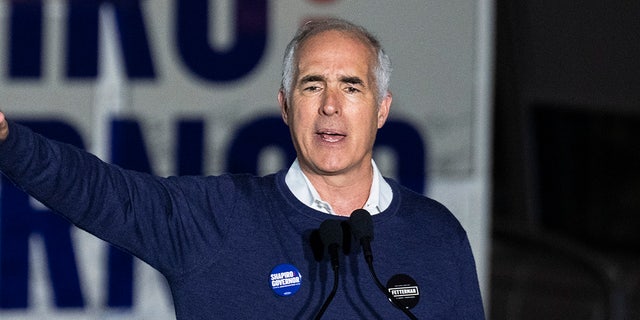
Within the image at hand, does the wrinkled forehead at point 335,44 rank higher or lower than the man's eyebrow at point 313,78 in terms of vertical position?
higher

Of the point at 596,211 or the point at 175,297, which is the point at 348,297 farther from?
the point at 596,211

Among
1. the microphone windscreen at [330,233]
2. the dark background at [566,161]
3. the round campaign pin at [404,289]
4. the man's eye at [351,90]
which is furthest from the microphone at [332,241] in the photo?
the dark background at [566,161]

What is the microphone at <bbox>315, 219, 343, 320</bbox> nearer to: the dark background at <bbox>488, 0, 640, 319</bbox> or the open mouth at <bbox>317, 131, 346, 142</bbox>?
the open mouth at <bbox>317, 131, 346, 142</bbox>

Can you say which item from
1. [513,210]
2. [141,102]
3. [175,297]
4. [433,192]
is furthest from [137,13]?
[513,210]

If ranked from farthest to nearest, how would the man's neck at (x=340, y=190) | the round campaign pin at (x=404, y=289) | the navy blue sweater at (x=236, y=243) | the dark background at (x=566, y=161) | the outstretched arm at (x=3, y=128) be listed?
1. the dark background at (x=566, y=161)
2. the man's neck at (x=340, y=190)
3. the round campaign pin at (x=404, y=289)
4. the navy blue sweater at (x=236, y=243)
5. the outstretched arm at (x=3, y=128)

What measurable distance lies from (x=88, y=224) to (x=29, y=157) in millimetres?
174

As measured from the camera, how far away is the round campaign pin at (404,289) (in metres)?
2.06

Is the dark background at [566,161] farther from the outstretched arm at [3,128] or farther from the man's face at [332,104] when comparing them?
the outstretched arm at [3,128]

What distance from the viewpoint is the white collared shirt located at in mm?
2162

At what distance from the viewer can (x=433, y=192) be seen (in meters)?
5.01

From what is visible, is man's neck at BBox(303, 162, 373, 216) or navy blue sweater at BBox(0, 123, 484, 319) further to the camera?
man's neck at BBox(303, 162, 373, 216)

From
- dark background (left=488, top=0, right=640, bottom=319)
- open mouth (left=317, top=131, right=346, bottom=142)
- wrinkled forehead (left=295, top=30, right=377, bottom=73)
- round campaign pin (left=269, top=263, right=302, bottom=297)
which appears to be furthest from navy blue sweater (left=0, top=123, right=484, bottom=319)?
dark background (left=488, top=0, right=640, bottom=319)

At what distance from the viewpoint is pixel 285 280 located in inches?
79.6

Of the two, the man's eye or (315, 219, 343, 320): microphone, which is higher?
the man's eye
